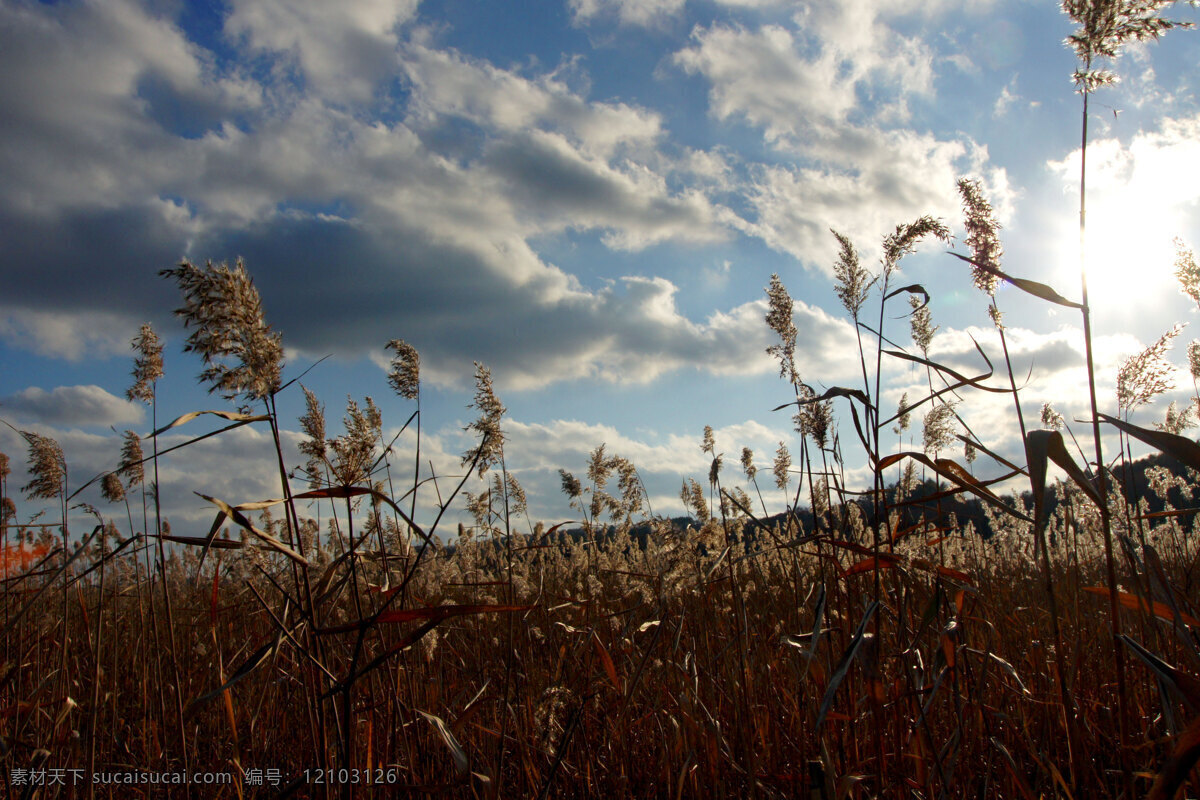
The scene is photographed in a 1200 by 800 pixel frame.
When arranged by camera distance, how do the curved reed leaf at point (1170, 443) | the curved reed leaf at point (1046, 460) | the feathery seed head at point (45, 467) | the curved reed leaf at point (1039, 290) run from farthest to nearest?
1. the feathery seed head at point (45, 467)
2. the curved reed leaf at point (1039, 290)
3. the curved reed leaf at point (1046, 460)
4. the curved reed leaf at point (1170, 443)

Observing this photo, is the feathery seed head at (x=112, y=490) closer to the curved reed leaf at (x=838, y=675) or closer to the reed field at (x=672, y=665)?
the reed field at (x=672, y=665)

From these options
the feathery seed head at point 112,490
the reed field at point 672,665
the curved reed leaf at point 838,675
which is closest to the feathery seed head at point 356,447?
the reed field at point 672,665

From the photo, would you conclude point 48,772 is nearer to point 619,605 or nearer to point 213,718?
point 213,718

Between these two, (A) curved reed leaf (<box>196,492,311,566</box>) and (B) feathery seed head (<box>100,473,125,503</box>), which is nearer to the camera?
(A) curved reed leaf (<box>196,492,311,566</box>)

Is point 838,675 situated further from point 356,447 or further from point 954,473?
point 356,447

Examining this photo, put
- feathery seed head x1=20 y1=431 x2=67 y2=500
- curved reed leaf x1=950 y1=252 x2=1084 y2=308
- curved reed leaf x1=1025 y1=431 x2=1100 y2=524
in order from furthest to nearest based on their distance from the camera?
feathery seed head x1=20 y1=431 x2=67 y2=500 → curved reed leaf x1=950 y1=252 x2=1084 y2=308 → curved reed leaf x1=1025 y1=431 x2=1100 y2=524

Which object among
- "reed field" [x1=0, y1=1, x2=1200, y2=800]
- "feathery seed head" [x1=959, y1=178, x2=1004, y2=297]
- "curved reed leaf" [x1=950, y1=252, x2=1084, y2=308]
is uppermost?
"feathery seed head" [x1=959, y1=178, x2=1004, y2=297]

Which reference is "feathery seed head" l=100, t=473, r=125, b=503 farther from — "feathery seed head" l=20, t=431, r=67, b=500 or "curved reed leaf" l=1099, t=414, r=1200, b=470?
"curved reed leaf" l=1099, t=414, r=1200, b=470

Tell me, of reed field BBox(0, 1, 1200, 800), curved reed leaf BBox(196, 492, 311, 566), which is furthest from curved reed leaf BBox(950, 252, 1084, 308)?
curved reed leaf BBox(196, 492, 311, 566)

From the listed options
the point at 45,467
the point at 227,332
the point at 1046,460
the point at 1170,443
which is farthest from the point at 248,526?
the point at 45,467

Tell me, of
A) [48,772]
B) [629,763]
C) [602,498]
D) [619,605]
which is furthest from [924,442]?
[48,772]

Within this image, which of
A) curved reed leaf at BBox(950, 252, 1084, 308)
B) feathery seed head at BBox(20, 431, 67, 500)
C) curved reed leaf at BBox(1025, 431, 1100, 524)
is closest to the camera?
curved reed leaf at BBox(1025, 431, 1100, 524)

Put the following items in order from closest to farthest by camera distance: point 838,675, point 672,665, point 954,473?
point 838,675, point 954,473, point 672,665

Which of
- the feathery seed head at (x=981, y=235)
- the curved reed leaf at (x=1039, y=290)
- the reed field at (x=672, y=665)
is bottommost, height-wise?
the reed field at (x=672, y=665)
